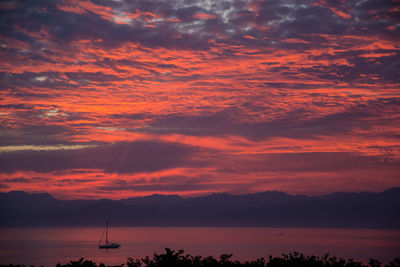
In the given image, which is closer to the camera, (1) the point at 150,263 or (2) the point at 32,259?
(1) the point at 150,263

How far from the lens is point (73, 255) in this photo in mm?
184875

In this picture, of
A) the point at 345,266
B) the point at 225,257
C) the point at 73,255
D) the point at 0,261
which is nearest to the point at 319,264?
the point at 345,266

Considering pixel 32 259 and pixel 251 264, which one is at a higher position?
pixel 251 264

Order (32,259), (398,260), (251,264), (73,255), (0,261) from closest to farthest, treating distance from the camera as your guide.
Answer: (398,260) < (251,264) < (0,261) < (32,259) < (73,255)

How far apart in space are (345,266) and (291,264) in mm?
2210

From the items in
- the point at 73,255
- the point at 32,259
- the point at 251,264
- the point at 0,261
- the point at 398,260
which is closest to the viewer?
the point at 398,260

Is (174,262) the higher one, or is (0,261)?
(174,262)

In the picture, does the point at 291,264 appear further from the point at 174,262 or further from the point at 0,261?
the point at 0,261

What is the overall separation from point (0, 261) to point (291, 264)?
153 m

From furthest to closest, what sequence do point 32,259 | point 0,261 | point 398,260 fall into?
point 32,259 < point 0,261 < point 398,260

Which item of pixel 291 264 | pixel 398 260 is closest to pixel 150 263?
pixel 291 264

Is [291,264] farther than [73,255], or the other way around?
[73,255]

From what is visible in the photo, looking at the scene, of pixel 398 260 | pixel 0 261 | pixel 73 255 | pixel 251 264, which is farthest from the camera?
pixel 73 255

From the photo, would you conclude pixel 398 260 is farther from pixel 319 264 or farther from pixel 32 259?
pixel 32 259
